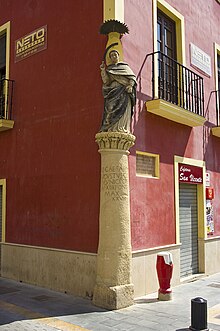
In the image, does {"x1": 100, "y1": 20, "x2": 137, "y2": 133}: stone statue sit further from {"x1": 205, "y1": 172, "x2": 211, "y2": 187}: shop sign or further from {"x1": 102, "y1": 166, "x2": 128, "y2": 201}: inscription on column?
{"x1": 205, "y1": 172, "x2": 211, "y2": 187}: shop sign

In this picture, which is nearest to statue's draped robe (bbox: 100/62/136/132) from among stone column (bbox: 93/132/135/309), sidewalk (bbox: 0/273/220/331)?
stone column (bbox: 93/132/135/309)

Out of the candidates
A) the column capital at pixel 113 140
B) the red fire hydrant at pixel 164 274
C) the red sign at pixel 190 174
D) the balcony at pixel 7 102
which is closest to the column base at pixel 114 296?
the red fire hydrant at pixel 164 274

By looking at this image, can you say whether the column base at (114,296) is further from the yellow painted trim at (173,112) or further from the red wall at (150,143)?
the yellow painted trim at (173,112)

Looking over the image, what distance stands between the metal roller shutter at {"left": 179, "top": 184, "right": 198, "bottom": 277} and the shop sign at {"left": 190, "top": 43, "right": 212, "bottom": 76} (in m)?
3.50

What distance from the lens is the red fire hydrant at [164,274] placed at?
720cm

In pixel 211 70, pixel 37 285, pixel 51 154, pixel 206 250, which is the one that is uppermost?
pixel 211 70

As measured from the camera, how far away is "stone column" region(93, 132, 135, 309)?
22.2 feet

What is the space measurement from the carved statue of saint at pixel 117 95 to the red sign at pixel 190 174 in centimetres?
280

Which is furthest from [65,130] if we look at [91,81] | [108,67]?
[108,67]

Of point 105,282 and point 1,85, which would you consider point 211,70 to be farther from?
point 105,282

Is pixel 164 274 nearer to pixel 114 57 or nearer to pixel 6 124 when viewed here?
pixel 114 57

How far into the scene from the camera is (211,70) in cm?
1138

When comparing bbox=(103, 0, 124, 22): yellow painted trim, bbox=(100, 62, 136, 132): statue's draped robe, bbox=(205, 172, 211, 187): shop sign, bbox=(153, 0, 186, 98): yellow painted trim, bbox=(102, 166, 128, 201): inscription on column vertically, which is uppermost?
bbox=(153, 0, 186, 98): yellow painted trim

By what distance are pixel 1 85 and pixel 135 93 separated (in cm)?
505
